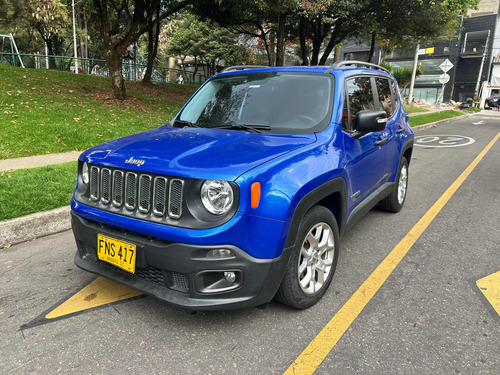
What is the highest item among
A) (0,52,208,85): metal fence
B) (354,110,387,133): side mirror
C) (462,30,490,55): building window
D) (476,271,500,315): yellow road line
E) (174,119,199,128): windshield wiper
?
(462,30,490,55): building window

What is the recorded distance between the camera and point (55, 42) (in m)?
33.7

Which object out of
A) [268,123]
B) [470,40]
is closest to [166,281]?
[268,123]

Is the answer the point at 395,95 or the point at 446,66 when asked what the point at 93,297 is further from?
the point at 446,66

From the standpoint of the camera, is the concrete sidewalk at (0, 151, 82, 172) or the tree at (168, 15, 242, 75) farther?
the tree at (168, 15, 242, 75)

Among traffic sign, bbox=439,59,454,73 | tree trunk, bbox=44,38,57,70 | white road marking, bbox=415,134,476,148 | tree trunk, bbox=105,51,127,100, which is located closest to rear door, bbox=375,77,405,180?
white road marking, bbox=415,134,476,148

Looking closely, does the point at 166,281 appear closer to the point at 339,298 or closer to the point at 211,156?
the point at 211,156

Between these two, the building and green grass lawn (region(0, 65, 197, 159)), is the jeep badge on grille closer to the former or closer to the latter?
green grass lawn (region(0, 65, 197, 159))

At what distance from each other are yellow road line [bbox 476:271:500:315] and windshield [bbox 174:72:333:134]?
6.29 feet

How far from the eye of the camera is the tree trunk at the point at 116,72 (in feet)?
41.9

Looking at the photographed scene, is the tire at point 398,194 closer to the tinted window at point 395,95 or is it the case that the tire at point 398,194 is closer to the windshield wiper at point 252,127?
the tinted window at point 395,95

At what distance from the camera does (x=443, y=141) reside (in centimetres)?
1272

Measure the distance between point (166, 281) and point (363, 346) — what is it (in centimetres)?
134

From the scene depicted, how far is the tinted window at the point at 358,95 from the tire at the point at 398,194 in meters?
1.28

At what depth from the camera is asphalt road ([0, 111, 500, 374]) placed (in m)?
2.31
